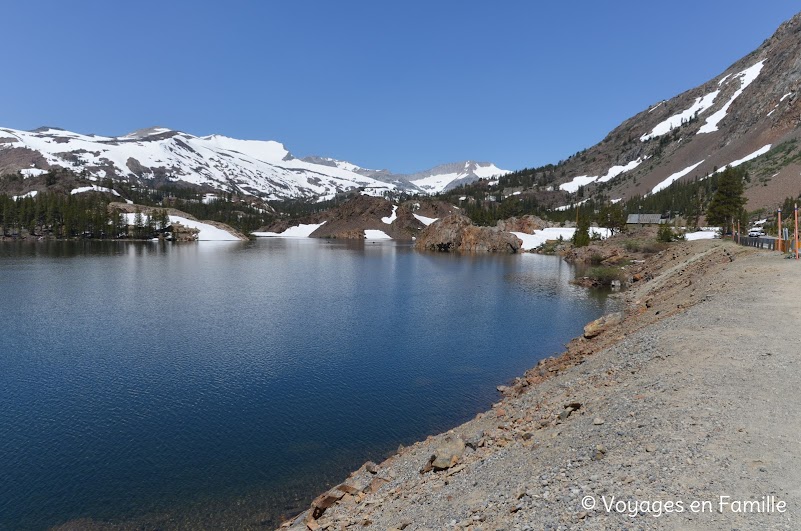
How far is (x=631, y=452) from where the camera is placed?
11.5m

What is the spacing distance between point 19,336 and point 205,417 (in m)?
24.7

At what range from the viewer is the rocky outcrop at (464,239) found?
159 meters

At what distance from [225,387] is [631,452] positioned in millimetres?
22777

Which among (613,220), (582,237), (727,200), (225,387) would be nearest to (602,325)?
(225,387)

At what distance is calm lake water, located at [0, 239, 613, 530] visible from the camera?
18.0m

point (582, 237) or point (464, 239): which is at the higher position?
point (464, 239)

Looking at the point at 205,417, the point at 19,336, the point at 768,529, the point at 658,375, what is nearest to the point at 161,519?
the point at 205,417

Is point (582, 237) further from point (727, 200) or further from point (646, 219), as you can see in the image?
point (646, 219)

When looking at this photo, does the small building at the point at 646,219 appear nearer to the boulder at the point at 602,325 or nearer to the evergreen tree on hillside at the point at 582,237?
the evergreen tree on hillside at the point at 582,237

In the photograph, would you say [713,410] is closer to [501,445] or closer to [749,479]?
[749,479]

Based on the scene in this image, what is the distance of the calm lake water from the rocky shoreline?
4047 millimetres

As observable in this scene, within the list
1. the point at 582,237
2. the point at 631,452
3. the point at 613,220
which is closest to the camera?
the point at 631,452

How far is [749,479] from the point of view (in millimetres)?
9367

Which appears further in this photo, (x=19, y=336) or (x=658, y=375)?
(x=19, y=336)
